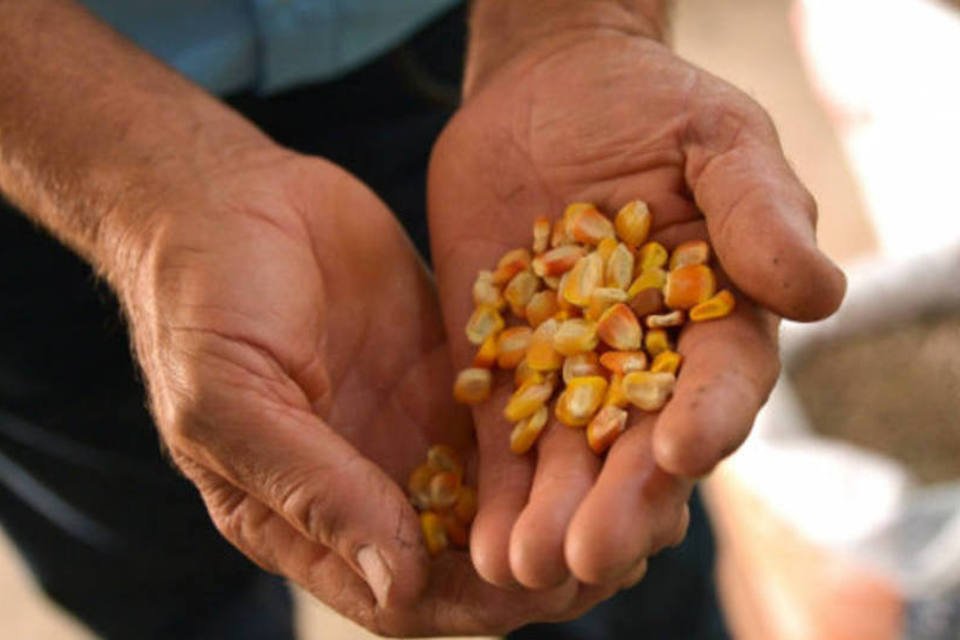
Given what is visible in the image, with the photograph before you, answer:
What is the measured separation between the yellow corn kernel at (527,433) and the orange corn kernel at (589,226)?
0.11 m

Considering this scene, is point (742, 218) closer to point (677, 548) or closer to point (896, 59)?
point (677, 548)

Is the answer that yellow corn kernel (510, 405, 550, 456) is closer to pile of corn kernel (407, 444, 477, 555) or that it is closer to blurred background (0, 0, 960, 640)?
pile of corn kernel (407, 444, 477, 555)

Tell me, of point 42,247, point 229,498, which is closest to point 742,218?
point 229,498

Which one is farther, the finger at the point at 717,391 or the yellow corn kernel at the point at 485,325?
the yellow corn kernel at the point at 485,325

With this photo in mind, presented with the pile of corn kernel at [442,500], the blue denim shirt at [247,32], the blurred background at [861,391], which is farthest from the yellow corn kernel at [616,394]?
the blurred background at [861,391]

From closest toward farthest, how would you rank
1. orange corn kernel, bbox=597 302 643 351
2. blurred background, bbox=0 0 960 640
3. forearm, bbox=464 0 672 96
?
orange corn kernel, bbox=597 302 643 351 < forearm, bbox=464 0 672 96 < blurred background, bbox=0 0 960 640

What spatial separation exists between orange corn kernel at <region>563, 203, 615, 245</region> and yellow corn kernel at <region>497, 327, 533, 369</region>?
0.07 m

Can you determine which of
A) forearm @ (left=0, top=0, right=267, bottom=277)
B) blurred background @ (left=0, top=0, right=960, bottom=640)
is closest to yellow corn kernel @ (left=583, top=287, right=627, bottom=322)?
forearm @ (left=0, top=0, right=267, bottom=277)

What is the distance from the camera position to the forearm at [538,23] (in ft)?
2.67

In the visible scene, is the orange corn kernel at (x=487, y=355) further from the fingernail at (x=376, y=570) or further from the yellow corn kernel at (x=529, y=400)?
the fingernail at (x=376, y=570)

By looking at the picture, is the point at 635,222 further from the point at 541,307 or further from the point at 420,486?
the point at 420,486

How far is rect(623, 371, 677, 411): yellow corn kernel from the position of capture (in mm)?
619

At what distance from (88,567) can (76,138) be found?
1.40ft

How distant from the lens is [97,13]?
85 centimetres
